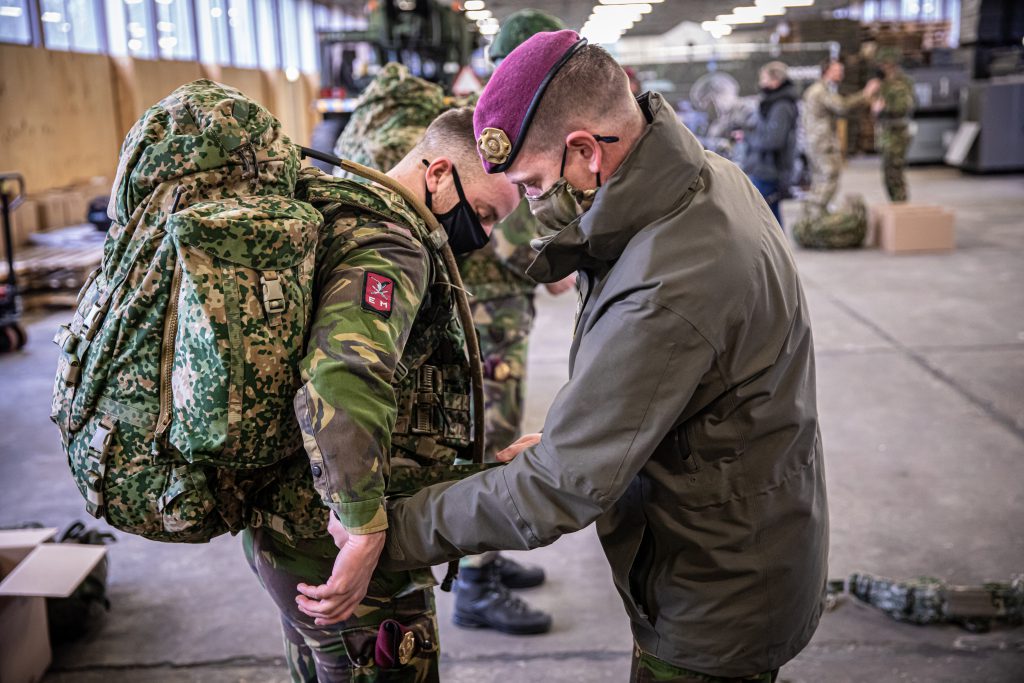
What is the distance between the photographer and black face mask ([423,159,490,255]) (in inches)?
76.4

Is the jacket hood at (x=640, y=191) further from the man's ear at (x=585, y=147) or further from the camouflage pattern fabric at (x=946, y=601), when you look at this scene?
the camouflage pattern fabric at (x=946, y=601)

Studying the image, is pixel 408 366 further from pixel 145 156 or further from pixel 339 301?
pixel 145 156

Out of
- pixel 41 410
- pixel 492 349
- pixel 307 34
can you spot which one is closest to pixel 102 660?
pixel 492 349

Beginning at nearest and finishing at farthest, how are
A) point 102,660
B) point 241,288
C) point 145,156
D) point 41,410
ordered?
point 241,288, point 145,156, point 102,660, point 41,410

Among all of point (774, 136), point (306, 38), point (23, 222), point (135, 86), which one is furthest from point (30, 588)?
point (306, 38)

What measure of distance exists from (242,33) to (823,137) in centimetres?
1407

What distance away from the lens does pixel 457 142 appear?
1.92m

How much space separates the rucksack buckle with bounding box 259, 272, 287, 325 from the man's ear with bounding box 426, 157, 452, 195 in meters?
0.54

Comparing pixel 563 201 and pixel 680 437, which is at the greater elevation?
pixel 563 201

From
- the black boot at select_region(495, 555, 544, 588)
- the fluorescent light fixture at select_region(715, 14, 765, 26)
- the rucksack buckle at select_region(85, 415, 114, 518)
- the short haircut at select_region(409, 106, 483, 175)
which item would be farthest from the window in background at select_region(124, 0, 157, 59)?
the rucksack buckle at select_region(85, 415, 114, 518)

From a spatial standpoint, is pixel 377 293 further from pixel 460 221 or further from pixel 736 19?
pixel 736 19

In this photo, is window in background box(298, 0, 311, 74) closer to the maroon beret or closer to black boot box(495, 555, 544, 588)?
black boot box(495, 555, 544, 588)

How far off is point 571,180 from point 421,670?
1.01 metres

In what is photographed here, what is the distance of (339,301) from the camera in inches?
60.6
